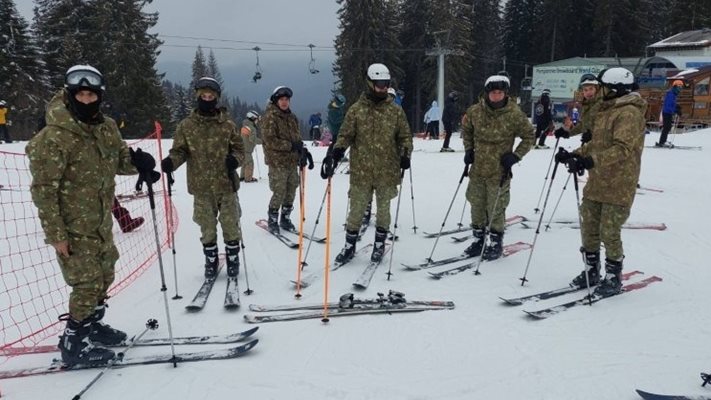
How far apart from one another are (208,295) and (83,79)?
2516mm

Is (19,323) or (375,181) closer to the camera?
(19,323)

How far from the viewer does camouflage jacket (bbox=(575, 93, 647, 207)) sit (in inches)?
174

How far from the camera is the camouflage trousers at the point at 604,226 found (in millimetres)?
4719

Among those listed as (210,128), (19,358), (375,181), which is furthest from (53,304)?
(375,181)

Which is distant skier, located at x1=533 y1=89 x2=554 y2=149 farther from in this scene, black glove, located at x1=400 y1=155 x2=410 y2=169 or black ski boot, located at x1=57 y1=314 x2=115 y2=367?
black ski boot, located at x1=57 y1=314 x2=115 y2=367

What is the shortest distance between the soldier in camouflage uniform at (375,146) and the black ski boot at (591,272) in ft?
7.35

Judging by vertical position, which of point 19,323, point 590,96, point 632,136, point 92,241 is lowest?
point 19,323

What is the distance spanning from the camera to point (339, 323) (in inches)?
171

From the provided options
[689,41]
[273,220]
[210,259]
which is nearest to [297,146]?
[273,220]

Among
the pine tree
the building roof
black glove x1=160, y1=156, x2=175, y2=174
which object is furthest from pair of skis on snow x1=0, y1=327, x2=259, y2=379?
the building roof

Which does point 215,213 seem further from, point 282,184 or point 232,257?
point 282,184

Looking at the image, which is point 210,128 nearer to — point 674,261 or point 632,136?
point 632,136

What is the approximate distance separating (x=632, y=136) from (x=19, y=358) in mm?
5726

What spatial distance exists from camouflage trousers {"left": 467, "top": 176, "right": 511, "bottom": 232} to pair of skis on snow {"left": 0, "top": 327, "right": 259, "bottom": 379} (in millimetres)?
3409
